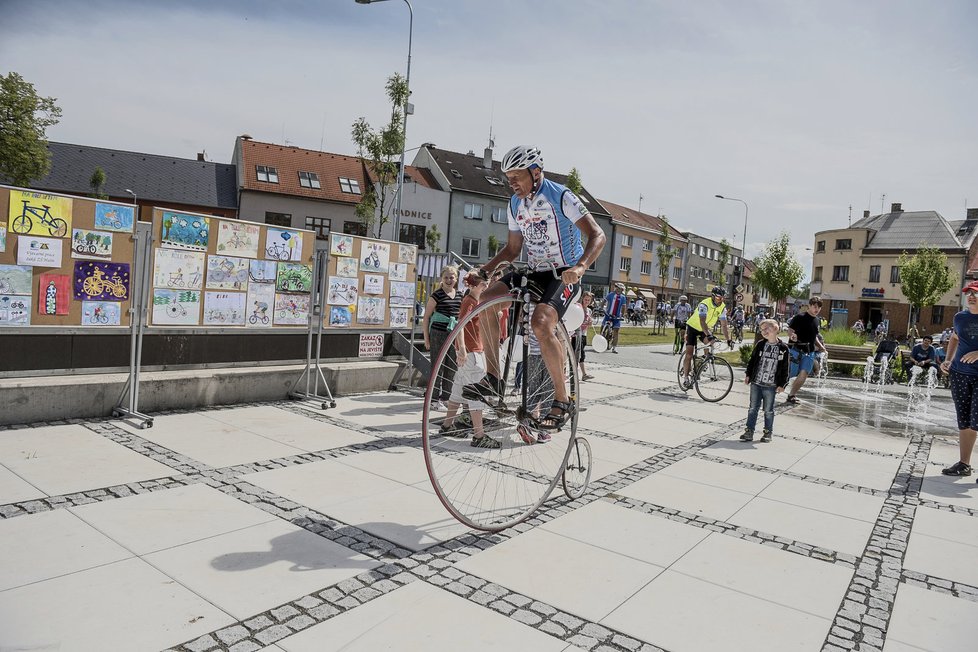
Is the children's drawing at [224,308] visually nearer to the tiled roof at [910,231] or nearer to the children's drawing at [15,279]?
the children's drawing at [15,279]

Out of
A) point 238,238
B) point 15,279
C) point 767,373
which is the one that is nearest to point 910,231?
point 767,373

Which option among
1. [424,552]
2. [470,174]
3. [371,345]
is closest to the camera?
[424,552]

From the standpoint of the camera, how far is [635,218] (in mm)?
74688

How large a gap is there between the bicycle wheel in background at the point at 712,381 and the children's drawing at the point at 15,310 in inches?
384

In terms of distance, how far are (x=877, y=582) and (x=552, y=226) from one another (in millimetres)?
3050

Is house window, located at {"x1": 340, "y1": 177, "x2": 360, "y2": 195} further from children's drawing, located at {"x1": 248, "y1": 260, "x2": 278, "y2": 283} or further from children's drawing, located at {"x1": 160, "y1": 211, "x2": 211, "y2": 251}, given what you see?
children's drawing, located at {"x1": 160, "y1": 211, "x2": 211, "y2": 251}

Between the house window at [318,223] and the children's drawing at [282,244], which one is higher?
the house window at [318,223]

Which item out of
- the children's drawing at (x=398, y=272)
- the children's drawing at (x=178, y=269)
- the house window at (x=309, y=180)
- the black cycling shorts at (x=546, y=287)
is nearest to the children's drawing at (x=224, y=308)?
the children's drawing at (x=178, y=269)

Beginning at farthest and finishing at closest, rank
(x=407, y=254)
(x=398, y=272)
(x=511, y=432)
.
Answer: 1. (x=407, y=254)
2. (x=398, y=272)
3. (x=511, y=432)

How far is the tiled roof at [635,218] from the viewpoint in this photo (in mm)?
70438

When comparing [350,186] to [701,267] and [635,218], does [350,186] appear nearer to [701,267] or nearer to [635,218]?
[635,218]

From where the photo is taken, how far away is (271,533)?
4.15 m

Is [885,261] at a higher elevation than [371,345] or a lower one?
higher

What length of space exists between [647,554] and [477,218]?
53661 mm
